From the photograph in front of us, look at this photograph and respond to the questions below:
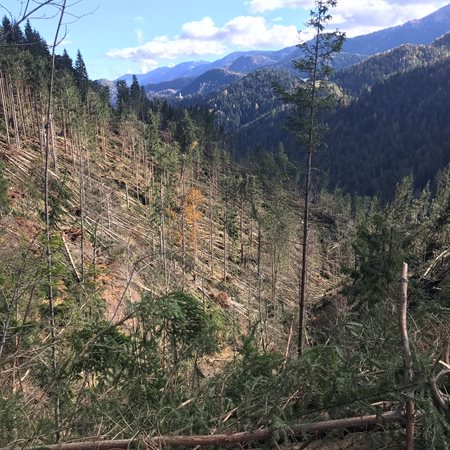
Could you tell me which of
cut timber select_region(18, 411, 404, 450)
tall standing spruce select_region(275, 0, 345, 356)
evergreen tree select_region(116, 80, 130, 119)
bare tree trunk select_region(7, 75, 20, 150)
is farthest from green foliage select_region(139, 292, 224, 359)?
evergreen tree select_region(116, 80, 130, 119)

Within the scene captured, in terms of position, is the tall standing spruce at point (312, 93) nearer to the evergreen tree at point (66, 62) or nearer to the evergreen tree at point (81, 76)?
the evergreen tree at point (81, 76)

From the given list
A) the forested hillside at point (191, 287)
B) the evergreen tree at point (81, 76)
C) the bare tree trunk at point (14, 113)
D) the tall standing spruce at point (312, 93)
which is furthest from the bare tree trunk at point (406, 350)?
the evergreen tree at point (81, 76)

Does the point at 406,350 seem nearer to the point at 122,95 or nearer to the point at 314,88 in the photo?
the point at 314,88

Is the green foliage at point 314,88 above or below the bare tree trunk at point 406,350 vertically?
above

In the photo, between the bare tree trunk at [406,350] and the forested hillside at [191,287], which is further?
the forested hillside at [191,287]

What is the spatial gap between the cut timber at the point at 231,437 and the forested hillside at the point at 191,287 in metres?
0.01

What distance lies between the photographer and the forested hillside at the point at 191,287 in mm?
3059

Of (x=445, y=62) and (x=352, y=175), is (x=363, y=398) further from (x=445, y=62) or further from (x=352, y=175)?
(x=445, y=62)

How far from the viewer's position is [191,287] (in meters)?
35.6

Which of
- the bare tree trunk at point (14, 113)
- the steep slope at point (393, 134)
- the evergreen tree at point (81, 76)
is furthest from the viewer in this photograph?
the steep slope at point (393, 134)

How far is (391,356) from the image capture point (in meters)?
3.39

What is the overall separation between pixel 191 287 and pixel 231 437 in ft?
109

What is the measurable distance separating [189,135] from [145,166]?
15072 mm

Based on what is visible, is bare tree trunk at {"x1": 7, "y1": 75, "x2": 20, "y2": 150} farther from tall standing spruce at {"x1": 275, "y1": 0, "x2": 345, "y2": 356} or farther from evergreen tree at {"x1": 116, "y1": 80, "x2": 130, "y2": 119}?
tall standing spruce at {"x1": 275, "y1": 0, "x2": 345, "y2": 356}
